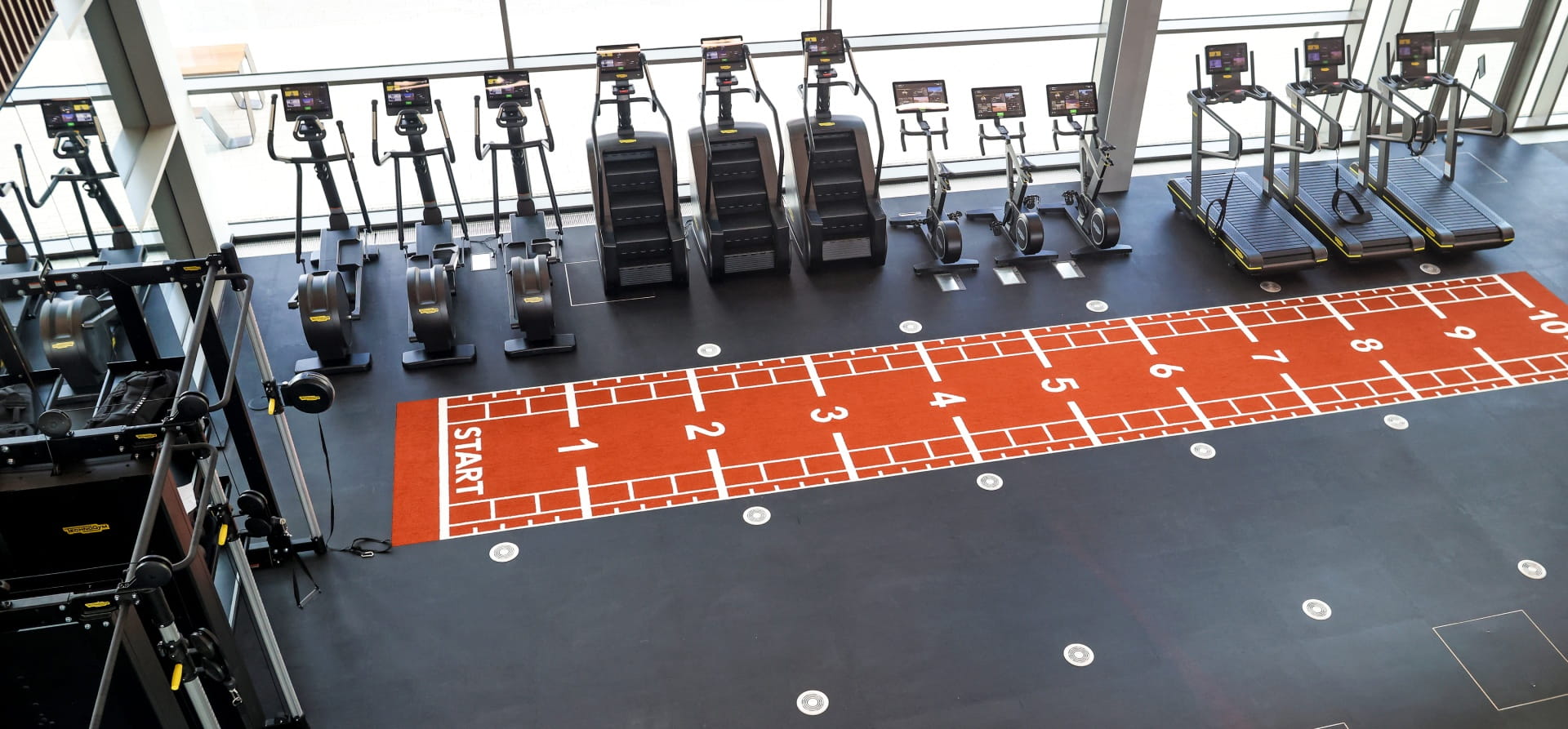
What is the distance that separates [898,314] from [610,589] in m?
3.47

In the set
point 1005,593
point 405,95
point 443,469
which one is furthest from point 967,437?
point 405,95

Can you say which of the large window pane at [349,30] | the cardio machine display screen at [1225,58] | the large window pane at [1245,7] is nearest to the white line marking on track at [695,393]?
the large window pane at [349,30]

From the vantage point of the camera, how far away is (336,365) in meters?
7.77

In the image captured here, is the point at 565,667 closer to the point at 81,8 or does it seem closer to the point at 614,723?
the point at 614,723

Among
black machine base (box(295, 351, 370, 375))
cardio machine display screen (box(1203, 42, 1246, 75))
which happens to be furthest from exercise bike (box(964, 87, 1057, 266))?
black machine base (box(295, 351, 370, 375))

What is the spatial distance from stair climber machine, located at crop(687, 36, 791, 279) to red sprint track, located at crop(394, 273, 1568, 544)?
1303 millimetres

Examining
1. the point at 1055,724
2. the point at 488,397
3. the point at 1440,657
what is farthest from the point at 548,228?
the point at 1440,657

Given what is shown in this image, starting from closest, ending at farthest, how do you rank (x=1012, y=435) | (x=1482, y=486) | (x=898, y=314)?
(x=1482, y=486), (x=1012, y=435), (x=898, y=314)

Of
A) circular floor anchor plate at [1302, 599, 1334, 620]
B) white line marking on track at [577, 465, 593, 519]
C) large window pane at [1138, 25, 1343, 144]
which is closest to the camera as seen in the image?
circular floor anchor plate at [1302, 599, 1334, 620]

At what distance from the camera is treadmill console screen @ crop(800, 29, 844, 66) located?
8992mm

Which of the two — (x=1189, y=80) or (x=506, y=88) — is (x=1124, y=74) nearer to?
(x=1189, y=80)

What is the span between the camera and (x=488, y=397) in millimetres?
7566

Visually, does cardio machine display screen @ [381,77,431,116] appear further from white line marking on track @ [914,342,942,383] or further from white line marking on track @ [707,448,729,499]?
white line marking on track @ [914,342,942,383]

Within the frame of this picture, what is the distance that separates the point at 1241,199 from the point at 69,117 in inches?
359
